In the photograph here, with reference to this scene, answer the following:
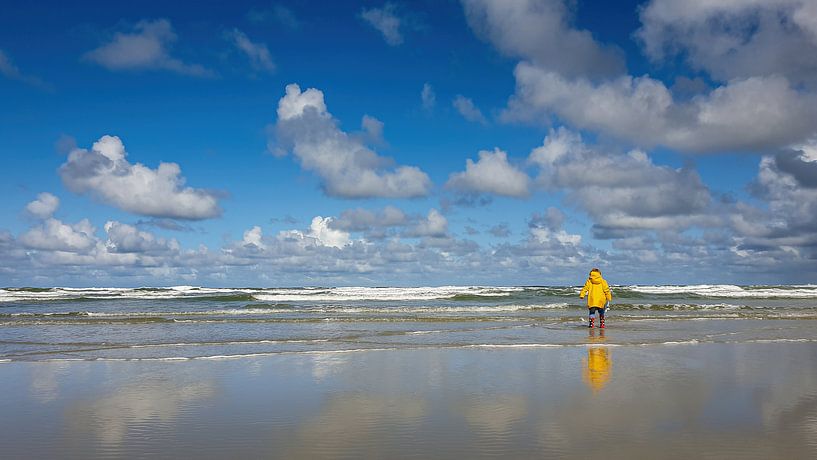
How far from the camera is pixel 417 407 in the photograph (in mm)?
8117

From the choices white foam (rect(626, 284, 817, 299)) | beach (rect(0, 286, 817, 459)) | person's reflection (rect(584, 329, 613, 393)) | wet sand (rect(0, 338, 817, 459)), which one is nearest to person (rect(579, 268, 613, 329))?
beach (rect(0, 286, 817, 459))

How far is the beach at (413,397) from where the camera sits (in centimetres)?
638

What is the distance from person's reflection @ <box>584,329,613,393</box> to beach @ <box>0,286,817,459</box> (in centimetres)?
7

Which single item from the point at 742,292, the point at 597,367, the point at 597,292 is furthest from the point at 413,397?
the point at 742,292

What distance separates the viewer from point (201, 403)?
8.55 m

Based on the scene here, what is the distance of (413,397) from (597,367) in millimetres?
4625

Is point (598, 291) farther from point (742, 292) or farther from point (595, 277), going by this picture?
point (742, 292)

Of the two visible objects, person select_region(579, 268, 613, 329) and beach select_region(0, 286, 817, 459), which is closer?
beach select_region(0, 286, 817, 459)

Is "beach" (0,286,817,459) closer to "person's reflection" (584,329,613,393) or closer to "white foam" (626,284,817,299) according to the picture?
"person's reflection" (584,329,613,393)

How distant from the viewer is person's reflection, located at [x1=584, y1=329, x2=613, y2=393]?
9900 millimetres

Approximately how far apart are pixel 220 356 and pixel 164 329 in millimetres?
8775

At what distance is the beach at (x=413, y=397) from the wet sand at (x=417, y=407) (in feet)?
0.11

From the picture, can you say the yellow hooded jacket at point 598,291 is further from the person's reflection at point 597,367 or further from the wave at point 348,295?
the wave at point 348,295

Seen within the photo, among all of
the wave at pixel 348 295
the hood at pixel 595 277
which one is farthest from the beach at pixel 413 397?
the wave at pixel 348 295
